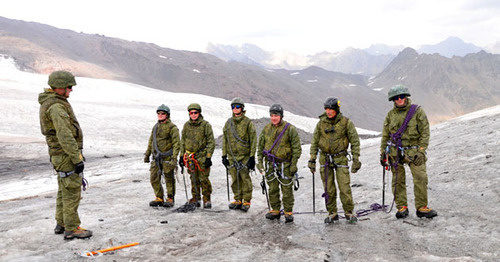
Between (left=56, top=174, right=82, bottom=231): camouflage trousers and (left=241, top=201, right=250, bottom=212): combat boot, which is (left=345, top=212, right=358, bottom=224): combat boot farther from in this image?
(left=56, top=174, right=82, bottom=231): camouflage trousers

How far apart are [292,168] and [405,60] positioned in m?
200

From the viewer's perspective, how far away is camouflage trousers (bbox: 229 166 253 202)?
26.5ft

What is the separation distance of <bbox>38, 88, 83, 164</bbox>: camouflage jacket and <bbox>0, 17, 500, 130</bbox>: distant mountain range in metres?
85.3

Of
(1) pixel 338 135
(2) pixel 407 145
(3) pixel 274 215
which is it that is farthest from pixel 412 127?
(3) pixel 274 215

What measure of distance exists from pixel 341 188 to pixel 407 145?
162cm

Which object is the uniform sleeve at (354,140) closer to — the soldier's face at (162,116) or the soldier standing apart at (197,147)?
the soldier standing apart at (197,147)

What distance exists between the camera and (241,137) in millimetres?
8016

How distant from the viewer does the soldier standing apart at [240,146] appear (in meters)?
7.97

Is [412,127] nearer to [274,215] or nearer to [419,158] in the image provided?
[419,158]

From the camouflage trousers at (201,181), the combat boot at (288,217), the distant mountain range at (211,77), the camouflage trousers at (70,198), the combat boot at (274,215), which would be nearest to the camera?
the camouflage trousers at (70,198)

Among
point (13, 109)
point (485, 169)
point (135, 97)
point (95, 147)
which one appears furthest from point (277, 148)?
point (135, 97)

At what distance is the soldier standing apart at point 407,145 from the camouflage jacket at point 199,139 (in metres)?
4.09

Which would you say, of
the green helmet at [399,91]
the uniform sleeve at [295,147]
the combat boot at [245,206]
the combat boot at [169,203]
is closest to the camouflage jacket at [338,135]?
the uniform sleeve at [295,147]

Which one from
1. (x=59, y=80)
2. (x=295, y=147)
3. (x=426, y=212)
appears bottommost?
(x=426, y=212)
